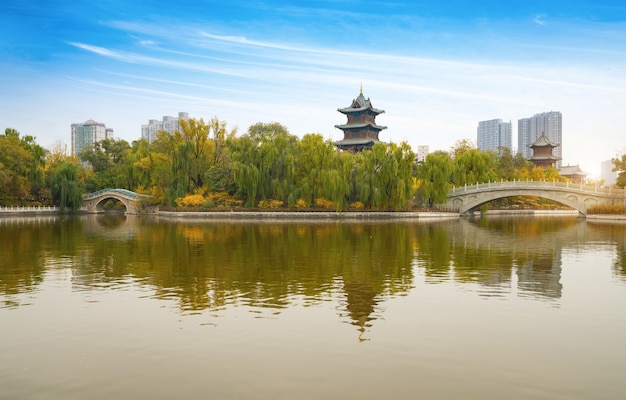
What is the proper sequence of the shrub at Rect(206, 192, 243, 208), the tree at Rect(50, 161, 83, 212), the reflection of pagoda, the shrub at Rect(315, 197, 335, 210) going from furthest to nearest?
the tree at Rect(50, 161, 83, 212) < the shrub at Rect(206, 192, 243, 208) < the shrub at Rect(315, 197, 335, 210) < the reflection of pagoda

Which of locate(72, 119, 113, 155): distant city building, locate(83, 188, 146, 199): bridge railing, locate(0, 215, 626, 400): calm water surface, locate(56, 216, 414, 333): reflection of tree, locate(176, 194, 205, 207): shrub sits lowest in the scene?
locate(0, 215, 626, 400): calm water surface

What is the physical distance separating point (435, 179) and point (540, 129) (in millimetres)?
134501

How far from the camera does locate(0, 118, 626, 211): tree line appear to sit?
39.7m

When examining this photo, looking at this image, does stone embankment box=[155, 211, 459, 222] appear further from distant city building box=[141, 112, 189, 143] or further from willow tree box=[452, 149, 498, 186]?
distant city building box=[141, 112, 189, 143]

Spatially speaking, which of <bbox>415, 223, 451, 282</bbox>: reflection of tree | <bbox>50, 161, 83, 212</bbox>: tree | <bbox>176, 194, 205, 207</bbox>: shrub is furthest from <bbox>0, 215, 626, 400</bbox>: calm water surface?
<bbox>50, 161, 83, 212</bbox>: tree

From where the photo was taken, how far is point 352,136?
70.4m

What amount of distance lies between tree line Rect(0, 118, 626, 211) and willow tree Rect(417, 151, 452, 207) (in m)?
0.08

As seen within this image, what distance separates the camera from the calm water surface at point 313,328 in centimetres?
568

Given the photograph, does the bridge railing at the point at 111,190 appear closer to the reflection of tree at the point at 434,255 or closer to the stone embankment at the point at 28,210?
the stone embankment at the point at 28,210

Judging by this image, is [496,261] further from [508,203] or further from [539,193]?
[508,203]

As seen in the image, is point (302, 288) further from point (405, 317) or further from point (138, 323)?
point (138, 323)

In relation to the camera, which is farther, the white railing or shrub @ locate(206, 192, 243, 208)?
the white railing

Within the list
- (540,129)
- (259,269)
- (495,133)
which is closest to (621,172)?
(259,269)

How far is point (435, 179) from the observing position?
1646 inches
